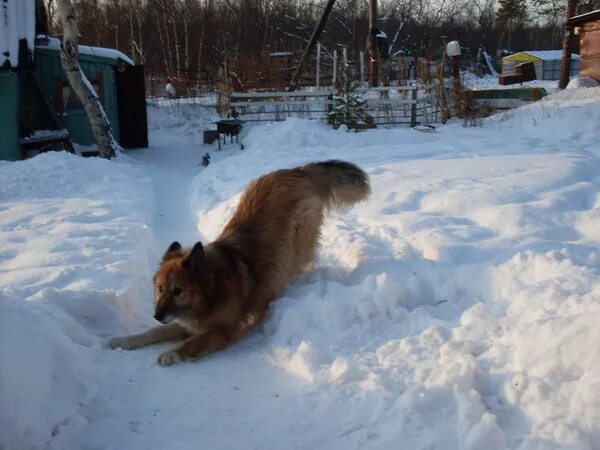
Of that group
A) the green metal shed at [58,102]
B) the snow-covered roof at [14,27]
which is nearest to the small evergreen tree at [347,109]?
the green metal shed at [58,102]

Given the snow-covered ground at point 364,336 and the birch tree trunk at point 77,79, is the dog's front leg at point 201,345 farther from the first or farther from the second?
the birch tree trunk at point 77,79

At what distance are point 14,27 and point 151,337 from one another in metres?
11.4

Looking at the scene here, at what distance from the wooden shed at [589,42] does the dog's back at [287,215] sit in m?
17.5

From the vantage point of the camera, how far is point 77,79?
13.2 meters

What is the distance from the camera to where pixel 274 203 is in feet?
15.3

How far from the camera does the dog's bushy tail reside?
17.0 feet

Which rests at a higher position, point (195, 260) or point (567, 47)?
point (567, 47)

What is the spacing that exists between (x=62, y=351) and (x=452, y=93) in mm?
15036

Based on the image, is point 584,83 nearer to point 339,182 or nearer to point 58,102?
point 58,102

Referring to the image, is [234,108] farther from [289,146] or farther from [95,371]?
[95,371]

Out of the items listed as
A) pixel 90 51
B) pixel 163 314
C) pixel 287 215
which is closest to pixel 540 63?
pixel 90 51

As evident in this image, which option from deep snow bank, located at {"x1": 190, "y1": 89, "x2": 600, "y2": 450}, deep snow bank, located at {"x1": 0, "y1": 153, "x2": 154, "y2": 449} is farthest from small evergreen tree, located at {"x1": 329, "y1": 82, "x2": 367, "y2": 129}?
deep snow bank, located at {"x1": 190, "y1": 89, "x2": 600, "y2": 450}

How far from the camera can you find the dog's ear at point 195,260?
3754 mm

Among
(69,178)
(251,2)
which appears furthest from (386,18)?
(69,178)
